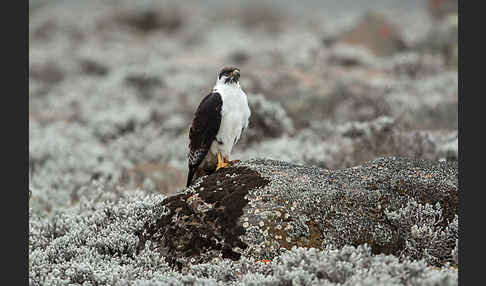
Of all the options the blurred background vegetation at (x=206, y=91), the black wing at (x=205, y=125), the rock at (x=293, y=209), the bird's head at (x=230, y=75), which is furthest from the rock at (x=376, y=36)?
the rock at (x=293, y=209)

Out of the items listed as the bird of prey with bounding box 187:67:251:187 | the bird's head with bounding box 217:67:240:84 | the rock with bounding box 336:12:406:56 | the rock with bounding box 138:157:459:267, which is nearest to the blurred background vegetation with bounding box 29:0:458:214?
the rock with bounding box 336:12:406:56

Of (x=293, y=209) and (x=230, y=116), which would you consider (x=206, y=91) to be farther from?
(x=293, y=209)

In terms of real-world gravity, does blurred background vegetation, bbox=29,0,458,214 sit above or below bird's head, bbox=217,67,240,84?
above

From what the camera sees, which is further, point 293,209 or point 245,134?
point 245,134

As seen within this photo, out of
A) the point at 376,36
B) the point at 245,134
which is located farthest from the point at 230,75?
the point at 376,36

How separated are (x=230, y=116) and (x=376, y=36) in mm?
14372

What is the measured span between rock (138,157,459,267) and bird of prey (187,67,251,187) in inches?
27.0

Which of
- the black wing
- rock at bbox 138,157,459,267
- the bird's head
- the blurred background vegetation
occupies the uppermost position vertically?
the blurred background vegetation

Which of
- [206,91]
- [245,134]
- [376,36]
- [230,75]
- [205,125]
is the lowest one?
[205,125]

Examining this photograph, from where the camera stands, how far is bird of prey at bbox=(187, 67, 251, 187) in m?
5.64

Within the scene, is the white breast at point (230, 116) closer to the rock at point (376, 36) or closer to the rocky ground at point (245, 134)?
the rocky ground at point (245, 134)

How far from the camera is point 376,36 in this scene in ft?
61.7

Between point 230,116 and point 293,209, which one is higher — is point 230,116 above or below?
above

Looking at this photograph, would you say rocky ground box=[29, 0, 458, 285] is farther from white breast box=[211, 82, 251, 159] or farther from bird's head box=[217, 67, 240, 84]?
bird's head box=[217, 67, 240, 84]
